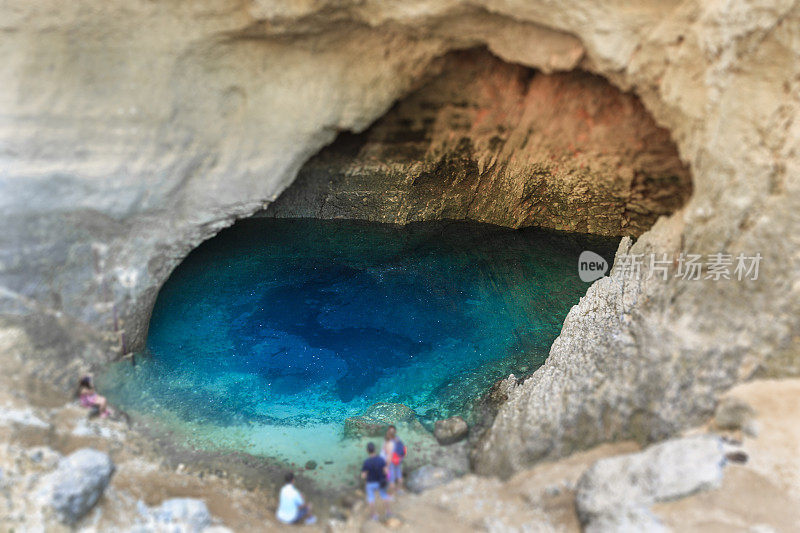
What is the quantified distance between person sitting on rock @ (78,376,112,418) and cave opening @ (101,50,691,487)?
37 cm

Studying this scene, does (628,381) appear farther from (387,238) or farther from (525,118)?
(387,238)

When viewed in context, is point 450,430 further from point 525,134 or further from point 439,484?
point 525,134

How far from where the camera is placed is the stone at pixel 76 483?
5.01m

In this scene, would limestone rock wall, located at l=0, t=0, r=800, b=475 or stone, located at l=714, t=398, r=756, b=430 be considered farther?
limestone rock wall, located at l=0, t=0, r=800, b=475

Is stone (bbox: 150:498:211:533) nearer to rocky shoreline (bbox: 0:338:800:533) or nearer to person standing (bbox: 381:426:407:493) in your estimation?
rocky shoreline (bbox: 0:338:800:533)

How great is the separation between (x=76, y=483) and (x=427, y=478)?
12.5 feet

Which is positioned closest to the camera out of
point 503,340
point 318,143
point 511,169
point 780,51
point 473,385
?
point 780,51

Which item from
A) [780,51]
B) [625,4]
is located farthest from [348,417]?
[780,51]

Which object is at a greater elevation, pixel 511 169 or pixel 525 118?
pixel 525 118

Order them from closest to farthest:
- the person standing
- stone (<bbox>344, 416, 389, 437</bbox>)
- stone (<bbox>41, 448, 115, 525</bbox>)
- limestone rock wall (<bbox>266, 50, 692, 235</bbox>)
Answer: stone (<bbox>41, 448, 115, 525</bbox>)
the person standing
limestone rock wall (<bbox>266, 50, 692, 235</bbox>)
stone (<bbox>344, 416, 389, 437</bbox>)

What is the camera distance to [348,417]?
7832mm

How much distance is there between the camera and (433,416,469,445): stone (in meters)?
7.24

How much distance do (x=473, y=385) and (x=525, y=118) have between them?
440 centimetres

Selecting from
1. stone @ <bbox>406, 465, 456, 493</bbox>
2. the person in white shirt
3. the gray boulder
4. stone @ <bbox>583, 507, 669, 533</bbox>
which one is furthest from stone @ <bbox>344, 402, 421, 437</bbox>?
stone @ <bbox>583, 507, 669, 533</bbox>
